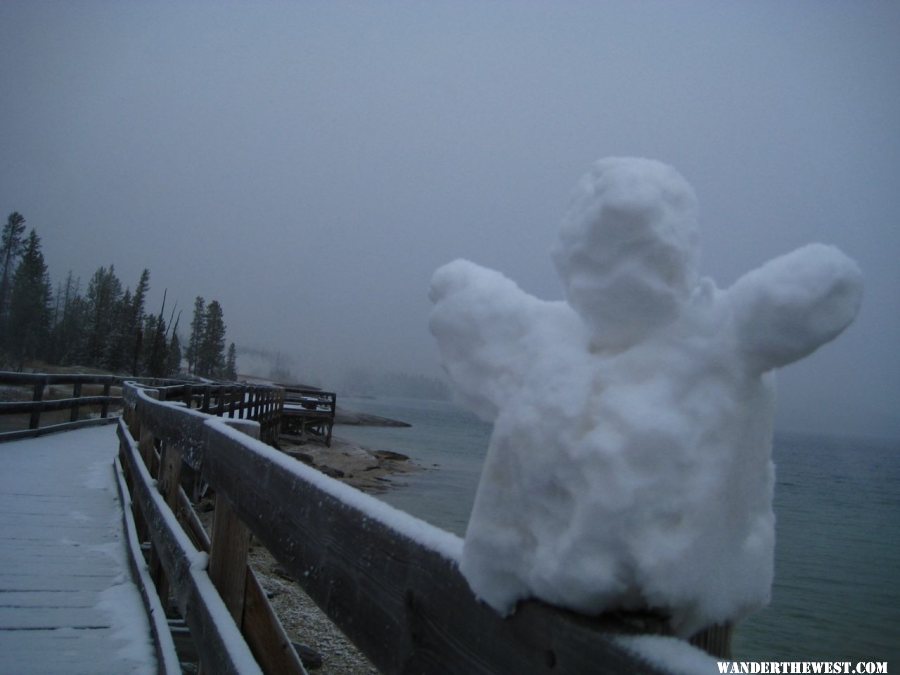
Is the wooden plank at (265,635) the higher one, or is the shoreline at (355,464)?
the wooden plank at (265,635)

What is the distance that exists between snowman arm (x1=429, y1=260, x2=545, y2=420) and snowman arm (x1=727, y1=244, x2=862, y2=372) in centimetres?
36

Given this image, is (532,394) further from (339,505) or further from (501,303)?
(339,505)

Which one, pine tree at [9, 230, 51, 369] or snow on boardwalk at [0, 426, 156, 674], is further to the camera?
pine tree at [9, 230, 51, 369]

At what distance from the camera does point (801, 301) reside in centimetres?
80

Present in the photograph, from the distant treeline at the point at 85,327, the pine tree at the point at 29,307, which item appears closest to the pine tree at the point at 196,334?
the distant treeline at the point at 85,327

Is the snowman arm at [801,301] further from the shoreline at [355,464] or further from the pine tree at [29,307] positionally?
the pine tree at [29,307]

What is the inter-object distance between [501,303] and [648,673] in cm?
61

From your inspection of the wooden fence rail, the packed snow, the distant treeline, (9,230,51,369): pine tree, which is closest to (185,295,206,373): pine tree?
the distant treeline

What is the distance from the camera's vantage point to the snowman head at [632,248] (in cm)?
96

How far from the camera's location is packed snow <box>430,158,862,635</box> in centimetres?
84

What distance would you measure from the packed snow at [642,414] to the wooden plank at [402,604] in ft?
0.17

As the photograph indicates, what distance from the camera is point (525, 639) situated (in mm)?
935

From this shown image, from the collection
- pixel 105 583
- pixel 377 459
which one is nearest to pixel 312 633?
pixel 105 583

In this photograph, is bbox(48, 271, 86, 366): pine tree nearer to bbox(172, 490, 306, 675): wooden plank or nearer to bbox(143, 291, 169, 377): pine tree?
bbox(143, 291, 169, 377): pine tree
